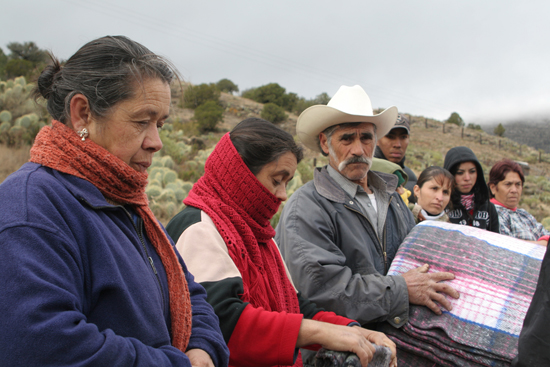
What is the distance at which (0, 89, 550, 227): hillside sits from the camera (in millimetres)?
8195

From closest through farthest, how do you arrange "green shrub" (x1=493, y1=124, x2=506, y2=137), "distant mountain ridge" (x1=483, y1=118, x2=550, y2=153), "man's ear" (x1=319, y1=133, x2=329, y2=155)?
"man's ear" (x1=319, y1=133, x2=329, y2=155) < "distant mountain ridge" (x1=483, y1=118, x2=550, y2=153) < "green shrub" (x1=493, y1=124, x2=506, y2=137)

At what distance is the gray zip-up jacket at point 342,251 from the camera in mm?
2396

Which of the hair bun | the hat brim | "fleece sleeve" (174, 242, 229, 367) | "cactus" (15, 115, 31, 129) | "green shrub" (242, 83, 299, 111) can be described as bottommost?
"cactus" (15, 115, 31, 129)

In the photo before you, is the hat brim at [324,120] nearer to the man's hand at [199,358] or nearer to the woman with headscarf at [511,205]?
the woman with headscarf at [511,205]

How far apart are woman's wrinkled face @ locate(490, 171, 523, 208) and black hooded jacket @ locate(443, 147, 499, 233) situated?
363 millimetres

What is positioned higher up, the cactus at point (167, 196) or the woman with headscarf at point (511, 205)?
the woman with headscarf at point (511, 205)

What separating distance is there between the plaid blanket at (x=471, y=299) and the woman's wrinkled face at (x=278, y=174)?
1000mm

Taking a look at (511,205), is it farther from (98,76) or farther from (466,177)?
(98,76)

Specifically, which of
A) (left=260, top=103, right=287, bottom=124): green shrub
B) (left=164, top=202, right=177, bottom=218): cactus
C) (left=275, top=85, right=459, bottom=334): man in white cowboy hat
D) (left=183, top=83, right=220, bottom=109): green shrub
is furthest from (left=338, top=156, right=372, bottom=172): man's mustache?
(left=183, top=83, right=220, bottom=109): green shrub

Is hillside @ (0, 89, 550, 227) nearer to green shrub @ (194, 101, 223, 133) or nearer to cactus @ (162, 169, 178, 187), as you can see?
cactus @ (162, 169, 178, 187)

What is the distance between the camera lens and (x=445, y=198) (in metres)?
3.98

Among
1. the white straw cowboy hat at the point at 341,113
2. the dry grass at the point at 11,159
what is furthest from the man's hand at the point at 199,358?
the dry grass at the point at 11,159

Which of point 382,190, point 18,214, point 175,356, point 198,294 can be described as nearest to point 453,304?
point 382,190

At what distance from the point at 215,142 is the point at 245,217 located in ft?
58.8
